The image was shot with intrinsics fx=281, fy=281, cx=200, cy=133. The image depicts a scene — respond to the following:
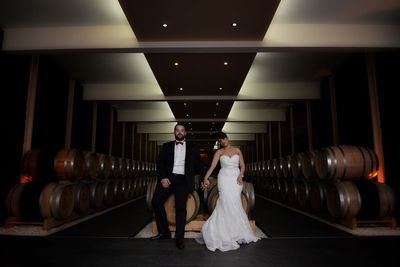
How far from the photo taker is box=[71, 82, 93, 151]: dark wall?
7.17m

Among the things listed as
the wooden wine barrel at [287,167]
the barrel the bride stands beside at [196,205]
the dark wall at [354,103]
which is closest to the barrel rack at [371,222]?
the dark wall at [354,103]

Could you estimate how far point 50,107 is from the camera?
236 inches

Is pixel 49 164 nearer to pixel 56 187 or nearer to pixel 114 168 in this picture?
pixel 56 187

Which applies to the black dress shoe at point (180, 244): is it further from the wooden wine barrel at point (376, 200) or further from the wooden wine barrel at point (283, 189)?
the wooden wine barrel at point (283, 189)

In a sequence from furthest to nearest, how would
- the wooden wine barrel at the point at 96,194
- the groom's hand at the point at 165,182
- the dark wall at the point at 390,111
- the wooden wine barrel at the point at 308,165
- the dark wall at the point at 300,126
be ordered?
1. the dark wall at the point at 300,126
2. the wooden wine barrel at the point at 96,194
3. the wooden wine barrel at the point at 308,165
4. the dark wall at the point at 390,111
5. the groom's hand at the point at 165,182

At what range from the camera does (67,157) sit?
15.7 ft

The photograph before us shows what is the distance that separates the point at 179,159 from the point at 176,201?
0.52 meters

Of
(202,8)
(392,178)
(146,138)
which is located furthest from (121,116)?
(392,178)

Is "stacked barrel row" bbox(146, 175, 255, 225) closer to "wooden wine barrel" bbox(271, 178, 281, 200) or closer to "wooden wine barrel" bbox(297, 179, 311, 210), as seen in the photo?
"wooden wine barrel" bbox(297, 179, 311, 210)

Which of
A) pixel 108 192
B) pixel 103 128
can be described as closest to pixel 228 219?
pixel 108 192

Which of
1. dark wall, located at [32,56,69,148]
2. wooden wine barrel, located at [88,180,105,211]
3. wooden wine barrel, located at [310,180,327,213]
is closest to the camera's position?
wooden wine barrel, located at [310,180,327,213]

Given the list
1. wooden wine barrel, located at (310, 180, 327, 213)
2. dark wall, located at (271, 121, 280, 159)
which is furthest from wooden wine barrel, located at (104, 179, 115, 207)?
dark wall, located at (271, 121, 280, 159)

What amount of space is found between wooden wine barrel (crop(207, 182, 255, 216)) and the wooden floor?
0.51m

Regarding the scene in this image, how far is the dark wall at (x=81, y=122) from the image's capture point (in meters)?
7.17
